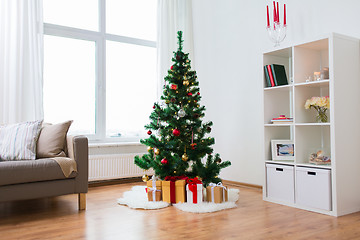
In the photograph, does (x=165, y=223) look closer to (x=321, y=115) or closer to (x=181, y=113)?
(x=181, y=113)

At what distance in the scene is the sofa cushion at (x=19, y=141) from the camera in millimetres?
2806

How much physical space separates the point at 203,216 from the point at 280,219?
596 millimetres

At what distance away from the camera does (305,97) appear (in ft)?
10.0

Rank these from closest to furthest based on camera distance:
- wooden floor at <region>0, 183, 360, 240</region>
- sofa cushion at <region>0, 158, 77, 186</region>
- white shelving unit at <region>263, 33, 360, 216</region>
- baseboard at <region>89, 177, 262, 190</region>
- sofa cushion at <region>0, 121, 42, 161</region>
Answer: wooden floor at <region>0, 183, 360, 240</region> → sofa cushion at <region>0, 158, 77, 186</region> → white shelving unit at <region>263, 33, 360, 216</region> → sofa cushion at <region>0, 121, 42, 161</region> → baseboard at <region>89, 177, 262, 190</region>

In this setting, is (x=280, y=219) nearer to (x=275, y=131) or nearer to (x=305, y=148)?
(x=305, y=148)

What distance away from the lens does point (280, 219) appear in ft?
8.36

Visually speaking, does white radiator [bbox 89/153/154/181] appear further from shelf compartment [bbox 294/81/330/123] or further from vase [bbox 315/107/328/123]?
vase [bbox 315/107/328/123]

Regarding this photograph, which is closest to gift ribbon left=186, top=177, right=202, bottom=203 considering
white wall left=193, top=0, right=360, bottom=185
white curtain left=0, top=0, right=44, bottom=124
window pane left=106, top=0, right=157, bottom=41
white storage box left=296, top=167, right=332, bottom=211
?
white wall left=193, top=0, right=360, bottom=185

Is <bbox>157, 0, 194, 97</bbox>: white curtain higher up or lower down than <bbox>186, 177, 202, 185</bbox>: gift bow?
higher up

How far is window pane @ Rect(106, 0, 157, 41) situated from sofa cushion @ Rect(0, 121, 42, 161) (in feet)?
6.69

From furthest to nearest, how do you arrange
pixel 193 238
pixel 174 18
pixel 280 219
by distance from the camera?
pixel 174 18, pixel 280 219, pixel 193 238

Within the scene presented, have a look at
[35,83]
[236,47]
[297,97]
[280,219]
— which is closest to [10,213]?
[35,83]

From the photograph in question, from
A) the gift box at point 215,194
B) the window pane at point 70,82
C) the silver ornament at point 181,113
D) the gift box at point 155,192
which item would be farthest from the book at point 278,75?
the window pane at point 70,82

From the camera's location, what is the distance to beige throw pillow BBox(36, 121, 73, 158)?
2951mm
